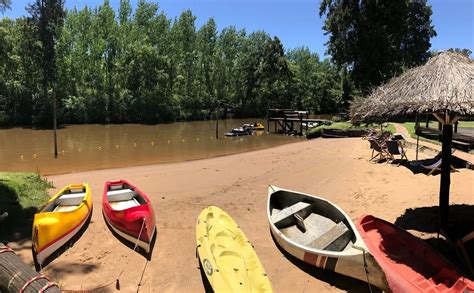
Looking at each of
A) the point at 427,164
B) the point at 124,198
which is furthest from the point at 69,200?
the point at 427,164

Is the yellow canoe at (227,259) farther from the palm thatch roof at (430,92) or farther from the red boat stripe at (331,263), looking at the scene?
the palm thatch roof at (430,92)

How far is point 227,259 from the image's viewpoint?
6.29m

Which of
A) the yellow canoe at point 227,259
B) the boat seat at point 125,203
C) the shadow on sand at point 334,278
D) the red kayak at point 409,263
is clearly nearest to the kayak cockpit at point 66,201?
the boat seat at point 125,203

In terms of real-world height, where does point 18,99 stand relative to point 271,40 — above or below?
below

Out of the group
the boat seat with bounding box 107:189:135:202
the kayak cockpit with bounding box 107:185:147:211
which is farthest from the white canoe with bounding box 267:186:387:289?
the boat seat with bounding box 107:189:135:202

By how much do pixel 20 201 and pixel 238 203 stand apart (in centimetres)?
600

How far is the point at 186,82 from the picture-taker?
6022 centimetres

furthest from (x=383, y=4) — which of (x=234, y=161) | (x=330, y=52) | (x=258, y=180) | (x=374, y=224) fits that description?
(x=374, y=224)

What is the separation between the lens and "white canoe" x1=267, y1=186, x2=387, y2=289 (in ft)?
20.1

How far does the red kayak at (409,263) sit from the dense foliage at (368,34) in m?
27.6

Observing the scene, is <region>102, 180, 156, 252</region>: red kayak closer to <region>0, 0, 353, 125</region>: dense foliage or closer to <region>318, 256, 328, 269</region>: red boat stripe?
<region>318, 256, 328, 269</region>: red boat stripe

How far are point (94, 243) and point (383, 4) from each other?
33013mm

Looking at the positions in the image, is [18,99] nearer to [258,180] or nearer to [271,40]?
[271,40]

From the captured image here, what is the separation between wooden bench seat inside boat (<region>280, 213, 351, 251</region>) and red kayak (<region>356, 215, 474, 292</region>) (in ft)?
1.35
